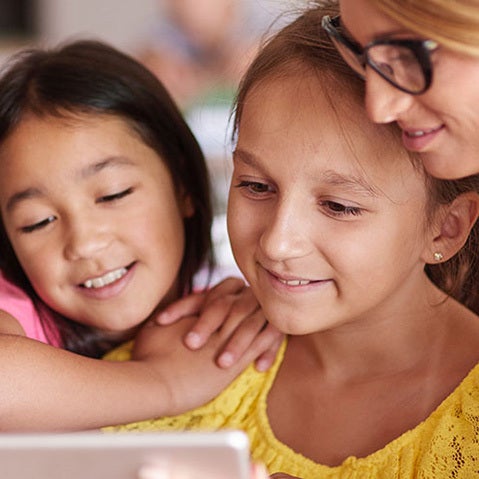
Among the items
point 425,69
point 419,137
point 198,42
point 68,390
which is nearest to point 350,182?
point 419,137

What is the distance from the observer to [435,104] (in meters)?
1.01

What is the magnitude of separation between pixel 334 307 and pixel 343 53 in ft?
1.16

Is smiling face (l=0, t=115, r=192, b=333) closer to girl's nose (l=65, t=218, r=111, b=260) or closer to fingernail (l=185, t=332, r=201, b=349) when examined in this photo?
girl's nose (l=65, t=218, r=111, b=260)

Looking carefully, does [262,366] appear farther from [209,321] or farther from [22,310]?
[22,310]

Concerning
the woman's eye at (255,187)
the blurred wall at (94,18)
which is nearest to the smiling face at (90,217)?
the woman's eye at (255,187)

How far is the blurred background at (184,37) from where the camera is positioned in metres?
2.91

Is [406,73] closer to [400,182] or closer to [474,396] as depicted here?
[400,182]

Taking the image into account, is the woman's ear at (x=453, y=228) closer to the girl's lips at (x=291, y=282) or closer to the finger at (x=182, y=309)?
the girl's lips at (x=291, y=282)

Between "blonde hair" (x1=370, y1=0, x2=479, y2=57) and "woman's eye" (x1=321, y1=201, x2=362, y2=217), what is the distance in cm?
31

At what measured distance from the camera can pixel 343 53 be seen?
112 cm

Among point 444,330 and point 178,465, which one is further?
point 444,330

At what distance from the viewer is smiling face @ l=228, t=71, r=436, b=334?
1220 mm

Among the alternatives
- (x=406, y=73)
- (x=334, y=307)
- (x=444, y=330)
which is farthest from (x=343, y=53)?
(x=444, y=330)

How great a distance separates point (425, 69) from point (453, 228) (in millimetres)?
392
